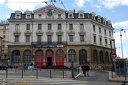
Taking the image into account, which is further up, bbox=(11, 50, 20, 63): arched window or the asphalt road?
bbox=(11, 50, 20, 63): arched window

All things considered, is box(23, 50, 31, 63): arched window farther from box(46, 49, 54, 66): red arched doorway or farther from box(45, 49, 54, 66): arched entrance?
box(46, 49, 54, 66): red arched doorway

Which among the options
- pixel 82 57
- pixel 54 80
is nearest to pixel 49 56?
pixel 82 57

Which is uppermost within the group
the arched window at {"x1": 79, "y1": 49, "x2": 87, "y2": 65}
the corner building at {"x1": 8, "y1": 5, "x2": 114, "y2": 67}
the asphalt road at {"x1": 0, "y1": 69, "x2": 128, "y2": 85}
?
the corner building at {"x1": 8, "y1": 5, "x2": 114, "y2": 67}

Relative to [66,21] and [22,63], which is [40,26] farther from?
[22,63]

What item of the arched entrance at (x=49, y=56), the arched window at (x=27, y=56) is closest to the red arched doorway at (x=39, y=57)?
the arched entrance at (x=49, y=56)

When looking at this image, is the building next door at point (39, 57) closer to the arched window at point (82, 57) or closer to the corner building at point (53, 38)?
the corner building at point (53, 38)

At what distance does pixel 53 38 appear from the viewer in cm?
Result: 6166

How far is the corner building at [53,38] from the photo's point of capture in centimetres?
6059

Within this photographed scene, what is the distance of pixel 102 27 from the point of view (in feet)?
225

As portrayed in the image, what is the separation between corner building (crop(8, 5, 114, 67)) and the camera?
60.6 m

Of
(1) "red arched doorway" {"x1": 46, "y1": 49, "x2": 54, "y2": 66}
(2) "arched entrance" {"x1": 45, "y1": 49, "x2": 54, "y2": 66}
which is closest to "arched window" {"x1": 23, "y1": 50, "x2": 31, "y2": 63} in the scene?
(2) "arched entrance" {"x1": 45, "y1": 49, "x2": 54, "y2": 66}

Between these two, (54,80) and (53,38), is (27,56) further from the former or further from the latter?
(54,80)

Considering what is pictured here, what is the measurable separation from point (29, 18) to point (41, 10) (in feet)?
12.7

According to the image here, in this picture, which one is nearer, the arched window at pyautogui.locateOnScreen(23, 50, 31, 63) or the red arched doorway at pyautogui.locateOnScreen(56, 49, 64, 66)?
the red arched doorway at pyautogui.locateOnScreen(56, 49, 64, 66)
